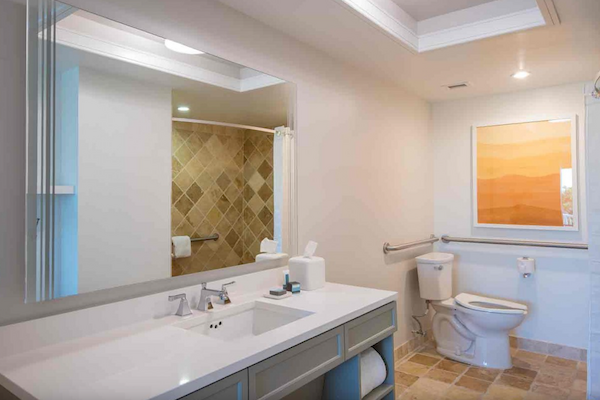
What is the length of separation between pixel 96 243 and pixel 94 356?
41 cm

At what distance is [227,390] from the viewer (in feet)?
4.00

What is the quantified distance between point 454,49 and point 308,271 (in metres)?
1.66

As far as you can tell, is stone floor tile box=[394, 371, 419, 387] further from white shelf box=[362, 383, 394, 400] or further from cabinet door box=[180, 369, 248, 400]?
cabinet door box=[180, 369, 248, 400]

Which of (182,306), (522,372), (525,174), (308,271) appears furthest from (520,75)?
(182,306)

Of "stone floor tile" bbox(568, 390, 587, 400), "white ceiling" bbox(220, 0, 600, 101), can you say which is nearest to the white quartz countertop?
"white ceiling" bbox(220, 0, 600, 101)

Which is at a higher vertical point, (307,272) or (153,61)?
(153,61)

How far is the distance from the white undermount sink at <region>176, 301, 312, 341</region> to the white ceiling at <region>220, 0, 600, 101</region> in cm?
141

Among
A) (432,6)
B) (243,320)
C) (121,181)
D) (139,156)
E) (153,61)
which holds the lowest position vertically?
(243,320)

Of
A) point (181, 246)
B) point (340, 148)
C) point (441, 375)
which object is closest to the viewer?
point (181, 246)

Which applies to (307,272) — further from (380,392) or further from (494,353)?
(494,353)

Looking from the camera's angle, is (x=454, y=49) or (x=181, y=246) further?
(x=454, y=49)

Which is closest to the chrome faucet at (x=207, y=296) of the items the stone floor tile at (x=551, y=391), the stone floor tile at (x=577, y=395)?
the stone floor tile at (x=551, y=391)

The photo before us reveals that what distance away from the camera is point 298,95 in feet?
7.98

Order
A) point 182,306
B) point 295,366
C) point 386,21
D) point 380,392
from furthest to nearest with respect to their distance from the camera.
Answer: point 386,21 → point 380,392 → point 182,306 → point 295,366
